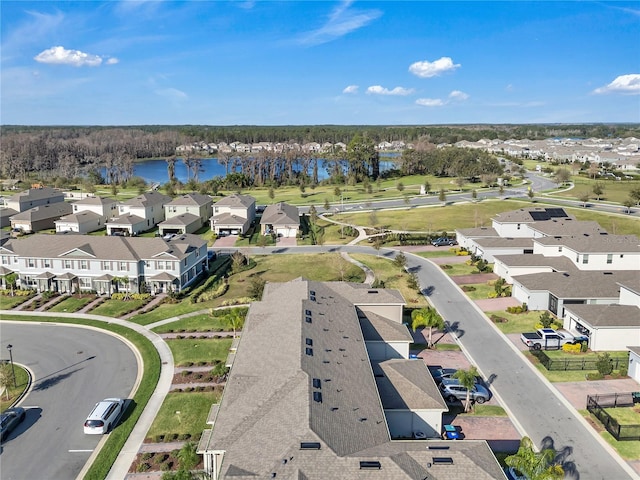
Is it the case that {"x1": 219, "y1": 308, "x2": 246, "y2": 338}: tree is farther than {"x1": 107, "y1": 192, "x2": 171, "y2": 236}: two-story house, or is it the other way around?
{"x1": 107, "y1": 192, "x2": 171, "y2": 236}: two-story house

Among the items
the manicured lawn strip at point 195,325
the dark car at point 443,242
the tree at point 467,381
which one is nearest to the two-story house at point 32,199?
the manicured lawn strip at point 195,325

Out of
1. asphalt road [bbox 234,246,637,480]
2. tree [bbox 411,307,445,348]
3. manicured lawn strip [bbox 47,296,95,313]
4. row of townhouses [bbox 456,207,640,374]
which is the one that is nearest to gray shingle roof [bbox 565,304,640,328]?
row of townhouses [bbox 456,207,640,374]

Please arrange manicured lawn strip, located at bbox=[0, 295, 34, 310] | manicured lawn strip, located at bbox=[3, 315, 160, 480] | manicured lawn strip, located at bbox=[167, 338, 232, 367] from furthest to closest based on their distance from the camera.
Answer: manicured lawn strip, located at bbox=[0, 295, 34, 310] < manicured lawn strip, located at bbox=[167, 338, 232, 367] < manicured lawn strip, located at bbox=[3, 315, 160, 480]

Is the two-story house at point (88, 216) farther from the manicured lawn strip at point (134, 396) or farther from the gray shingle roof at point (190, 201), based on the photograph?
the manicured lawn strip at point (134, 396)

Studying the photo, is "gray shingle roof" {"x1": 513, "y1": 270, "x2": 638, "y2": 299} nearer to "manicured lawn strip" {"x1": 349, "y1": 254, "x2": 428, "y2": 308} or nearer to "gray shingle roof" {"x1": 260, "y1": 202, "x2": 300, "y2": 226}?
"manicured lawn strip" {"x1": 349, "y1": 254, "x2": 428, "y2": 308}

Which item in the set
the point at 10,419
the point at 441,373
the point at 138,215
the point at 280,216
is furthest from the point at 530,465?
the point at 138,215
